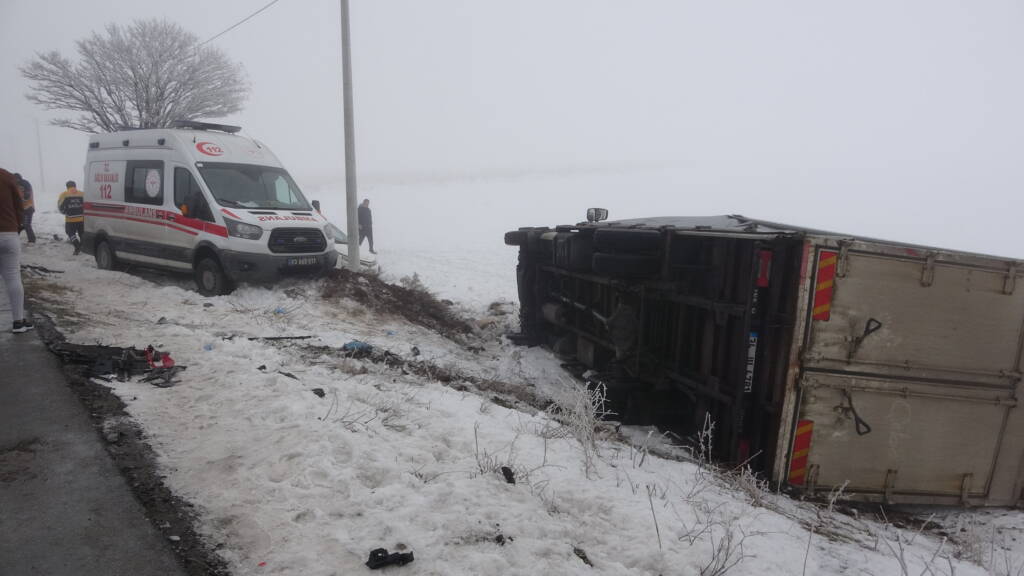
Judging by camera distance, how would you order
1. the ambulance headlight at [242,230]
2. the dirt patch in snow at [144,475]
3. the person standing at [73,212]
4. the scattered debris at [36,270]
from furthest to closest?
1. the person standing at [73,212]
2. the scattered debris at [36,270]
3. the ambulance headlight at [242,230]
4. the dirt patch in snow at [144,475]

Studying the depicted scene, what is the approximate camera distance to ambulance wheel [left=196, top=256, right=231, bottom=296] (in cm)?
906

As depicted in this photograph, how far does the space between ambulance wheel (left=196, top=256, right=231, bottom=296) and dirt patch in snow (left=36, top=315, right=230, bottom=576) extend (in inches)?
171

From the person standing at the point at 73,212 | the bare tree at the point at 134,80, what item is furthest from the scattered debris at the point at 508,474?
the bare tree at the point at 134,80

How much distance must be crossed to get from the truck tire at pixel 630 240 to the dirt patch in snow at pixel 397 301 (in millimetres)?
3839

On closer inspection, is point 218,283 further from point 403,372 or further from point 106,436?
point 106,436

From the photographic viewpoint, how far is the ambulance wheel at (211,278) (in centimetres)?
906

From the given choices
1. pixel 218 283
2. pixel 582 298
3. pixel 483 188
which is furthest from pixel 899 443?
pixel 483 188

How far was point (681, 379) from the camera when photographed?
561cm

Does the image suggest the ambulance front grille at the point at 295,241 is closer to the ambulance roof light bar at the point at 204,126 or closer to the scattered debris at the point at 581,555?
the ambulance roof light bar at the point at 204,126

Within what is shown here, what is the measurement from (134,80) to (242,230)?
18082mm

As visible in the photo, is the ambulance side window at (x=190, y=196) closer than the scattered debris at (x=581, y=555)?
No

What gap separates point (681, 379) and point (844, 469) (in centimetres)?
160

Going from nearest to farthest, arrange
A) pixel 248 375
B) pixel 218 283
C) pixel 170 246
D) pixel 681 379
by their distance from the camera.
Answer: pixel 248 375 → pixel 681 379 → pixel 218 283 → pixel 170 246

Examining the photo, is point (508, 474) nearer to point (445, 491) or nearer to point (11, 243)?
point (445, 491)
